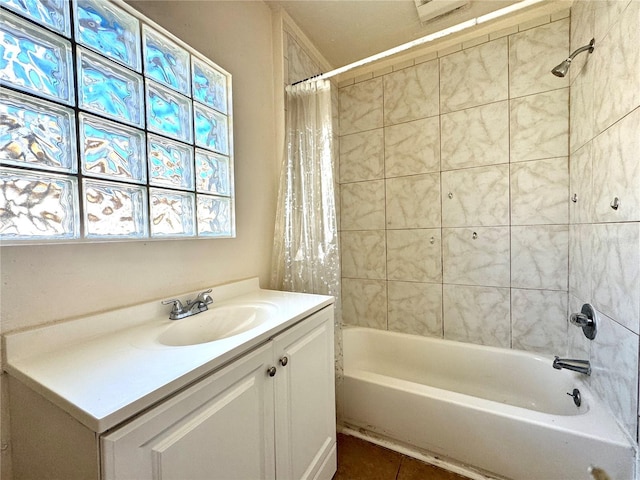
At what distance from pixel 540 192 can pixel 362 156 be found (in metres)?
1.19

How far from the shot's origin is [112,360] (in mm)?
649

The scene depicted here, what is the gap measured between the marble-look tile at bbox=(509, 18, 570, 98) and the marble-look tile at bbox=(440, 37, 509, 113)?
0.05 metres

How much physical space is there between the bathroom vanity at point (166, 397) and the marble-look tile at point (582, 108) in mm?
1569

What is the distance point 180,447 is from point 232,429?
154 mm

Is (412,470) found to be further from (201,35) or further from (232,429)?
(201,35)

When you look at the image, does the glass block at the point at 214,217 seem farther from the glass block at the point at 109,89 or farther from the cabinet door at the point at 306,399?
the cabinet door at the point at 306,399

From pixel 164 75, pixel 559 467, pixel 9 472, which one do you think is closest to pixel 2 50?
pixel 164 75

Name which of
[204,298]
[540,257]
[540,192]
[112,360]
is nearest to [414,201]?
[540,192]

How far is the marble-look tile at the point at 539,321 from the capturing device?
5.15 feet

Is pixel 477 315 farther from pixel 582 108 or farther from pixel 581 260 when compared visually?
pixel 582 108

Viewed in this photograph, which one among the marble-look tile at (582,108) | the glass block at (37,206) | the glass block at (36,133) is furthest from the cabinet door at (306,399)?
the marble-look tile at (582,108)

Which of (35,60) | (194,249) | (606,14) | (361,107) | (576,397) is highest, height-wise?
(361,107)

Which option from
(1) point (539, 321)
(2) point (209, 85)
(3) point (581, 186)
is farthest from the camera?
(1) point (539, 321)

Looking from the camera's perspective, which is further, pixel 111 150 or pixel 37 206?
pixel 111 150
